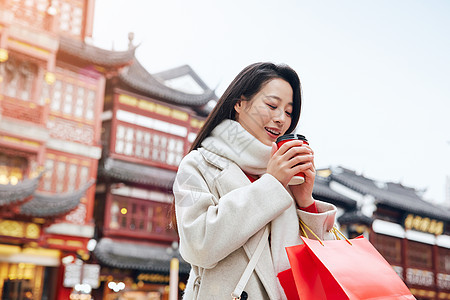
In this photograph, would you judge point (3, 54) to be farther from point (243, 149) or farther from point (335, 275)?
point (335, 275)

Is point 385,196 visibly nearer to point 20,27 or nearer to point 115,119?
point 115,119

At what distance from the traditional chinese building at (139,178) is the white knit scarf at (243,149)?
1007cm

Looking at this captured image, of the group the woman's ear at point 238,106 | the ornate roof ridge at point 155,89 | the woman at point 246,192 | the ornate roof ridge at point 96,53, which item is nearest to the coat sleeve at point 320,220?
the woman at point 246,192

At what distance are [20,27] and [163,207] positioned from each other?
5587 mm

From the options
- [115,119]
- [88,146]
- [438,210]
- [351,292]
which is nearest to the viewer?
[351,292]

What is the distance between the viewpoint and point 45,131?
1013cm

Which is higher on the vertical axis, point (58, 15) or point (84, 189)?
point (58, 15)

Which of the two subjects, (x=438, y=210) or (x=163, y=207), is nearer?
(x=163, y=207)

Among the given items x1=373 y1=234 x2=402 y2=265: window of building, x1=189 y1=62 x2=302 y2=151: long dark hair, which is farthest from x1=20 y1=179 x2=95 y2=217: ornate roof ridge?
x1=373 y1=234 x2=402 y2=265: window of building

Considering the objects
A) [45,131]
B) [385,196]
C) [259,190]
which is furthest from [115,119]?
[259,190]

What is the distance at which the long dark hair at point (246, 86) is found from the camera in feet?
4.46

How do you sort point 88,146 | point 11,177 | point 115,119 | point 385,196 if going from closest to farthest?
point 11,177
point 88,146
point 115,119
point 385,196

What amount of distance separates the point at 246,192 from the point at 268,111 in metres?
0.31

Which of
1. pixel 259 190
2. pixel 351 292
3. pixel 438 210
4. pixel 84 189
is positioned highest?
pixel 438 210
